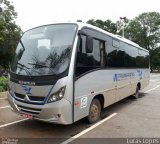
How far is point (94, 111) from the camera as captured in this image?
772cm

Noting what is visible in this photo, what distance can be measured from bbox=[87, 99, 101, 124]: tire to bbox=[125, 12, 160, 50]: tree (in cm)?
6824

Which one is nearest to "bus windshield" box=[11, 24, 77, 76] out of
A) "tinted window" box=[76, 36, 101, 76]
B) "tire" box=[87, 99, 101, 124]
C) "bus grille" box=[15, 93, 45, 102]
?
"tinted window" box=[76, 36, 101, 76]

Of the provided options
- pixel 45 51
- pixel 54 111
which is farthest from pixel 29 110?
pixel 45 51

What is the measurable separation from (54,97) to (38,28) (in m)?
2.35

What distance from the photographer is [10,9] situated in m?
43.8

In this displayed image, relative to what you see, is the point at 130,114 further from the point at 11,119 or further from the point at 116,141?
the point at 11,119

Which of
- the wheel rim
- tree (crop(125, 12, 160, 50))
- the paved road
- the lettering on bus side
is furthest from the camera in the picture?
tree (crop(125, 12, 160, 50))

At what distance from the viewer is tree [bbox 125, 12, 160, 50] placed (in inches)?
2874

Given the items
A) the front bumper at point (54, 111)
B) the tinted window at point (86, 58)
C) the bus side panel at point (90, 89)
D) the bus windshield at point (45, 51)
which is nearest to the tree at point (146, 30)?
the bus side panel at point (90, 89)

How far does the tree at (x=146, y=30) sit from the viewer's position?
7300 centimetres

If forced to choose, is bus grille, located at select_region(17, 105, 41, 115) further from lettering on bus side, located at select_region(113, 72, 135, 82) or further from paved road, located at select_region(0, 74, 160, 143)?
lettering on bus side, located at select_region(113, 72, 135, 82)

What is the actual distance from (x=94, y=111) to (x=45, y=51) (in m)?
2.61

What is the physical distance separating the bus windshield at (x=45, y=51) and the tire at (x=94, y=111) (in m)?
2.00

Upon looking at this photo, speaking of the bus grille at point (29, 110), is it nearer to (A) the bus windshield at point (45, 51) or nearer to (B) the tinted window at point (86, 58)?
(A) the bus windshield at point (45, 51)
